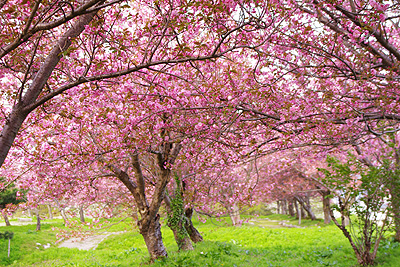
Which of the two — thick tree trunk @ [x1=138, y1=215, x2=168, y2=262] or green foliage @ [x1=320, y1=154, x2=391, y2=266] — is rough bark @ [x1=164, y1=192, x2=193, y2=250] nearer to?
thick tree trunk @ [x1=138, y1=215, x2=168, y2=262]

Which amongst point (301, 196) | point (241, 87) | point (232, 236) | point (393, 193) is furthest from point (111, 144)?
point (301, 196)

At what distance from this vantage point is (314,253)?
948 centimetres

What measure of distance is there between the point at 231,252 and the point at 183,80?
22.6 feet

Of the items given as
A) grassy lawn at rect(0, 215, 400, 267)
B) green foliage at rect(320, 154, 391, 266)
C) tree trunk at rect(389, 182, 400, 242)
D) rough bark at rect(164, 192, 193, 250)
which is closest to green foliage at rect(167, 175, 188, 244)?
rough bark at rect(164, 192, 193, 250)

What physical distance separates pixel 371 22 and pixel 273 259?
8238 millimetres

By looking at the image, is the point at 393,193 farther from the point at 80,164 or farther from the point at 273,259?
the point at 80,164

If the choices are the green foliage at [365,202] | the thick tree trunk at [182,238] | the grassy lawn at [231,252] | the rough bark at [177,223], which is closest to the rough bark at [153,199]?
the grassy lawn at [231,252]

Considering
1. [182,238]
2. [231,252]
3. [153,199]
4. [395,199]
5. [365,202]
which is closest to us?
[395,199]

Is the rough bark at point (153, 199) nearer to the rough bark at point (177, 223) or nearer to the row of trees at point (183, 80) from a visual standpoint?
the row of trees at point (183, 80)

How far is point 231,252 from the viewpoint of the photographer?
9.37 m

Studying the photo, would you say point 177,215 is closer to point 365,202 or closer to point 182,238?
point 182,238

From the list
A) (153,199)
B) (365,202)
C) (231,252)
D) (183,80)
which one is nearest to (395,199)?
(365,202)

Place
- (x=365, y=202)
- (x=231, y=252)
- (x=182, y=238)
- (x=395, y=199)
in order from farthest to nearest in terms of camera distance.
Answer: (x=182, y=238) → (x=231, y=252) → (x=365, y=202) → (x=395, y=199)

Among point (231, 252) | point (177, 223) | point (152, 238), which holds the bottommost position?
point (231, 252)
